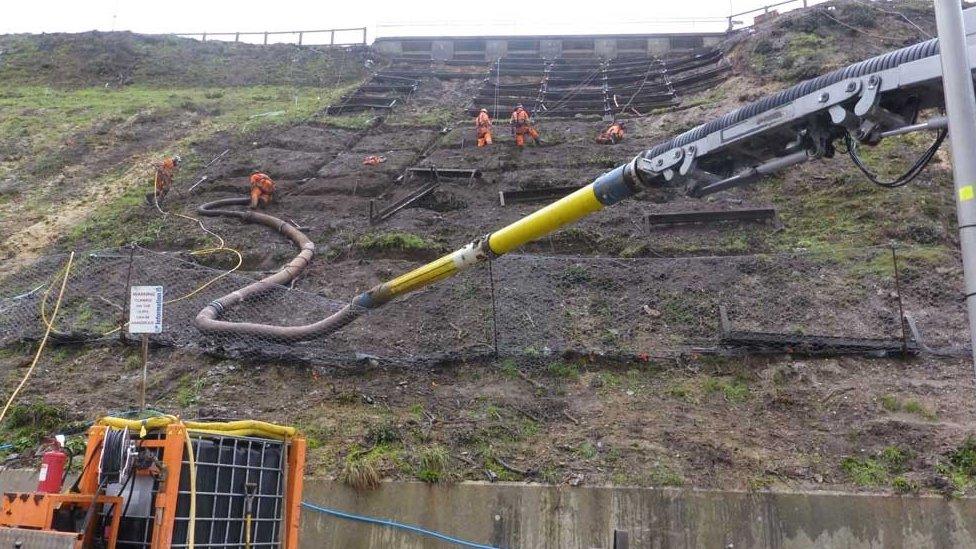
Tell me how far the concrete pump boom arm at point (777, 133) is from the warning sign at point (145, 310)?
11.5 ft

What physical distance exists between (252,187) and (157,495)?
39.5 feet

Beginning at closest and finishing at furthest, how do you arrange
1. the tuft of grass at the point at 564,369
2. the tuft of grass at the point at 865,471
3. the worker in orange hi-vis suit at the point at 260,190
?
the tuft of grass at the point at 865,471 < the tuft of grass at the point at 564,369 < the worker in orange hi-vis suit at the point at 260,190

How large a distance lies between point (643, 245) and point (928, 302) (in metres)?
4.39

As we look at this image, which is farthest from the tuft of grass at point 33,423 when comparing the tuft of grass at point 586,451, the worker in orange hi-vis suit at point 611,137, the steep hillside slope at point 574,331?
the worker in orange hi-vis suit at point 611,137

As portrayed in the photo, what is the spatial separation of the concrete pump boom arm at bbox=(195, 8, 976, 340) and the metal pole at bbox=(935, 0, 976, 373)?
108 centimetres

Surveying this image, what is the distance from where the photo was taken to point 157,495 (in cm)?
388

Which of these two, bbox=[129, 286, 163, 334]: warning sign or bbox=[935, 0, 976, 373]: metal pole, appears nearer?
bbox=[935, 0, 976, 373]: metal pole

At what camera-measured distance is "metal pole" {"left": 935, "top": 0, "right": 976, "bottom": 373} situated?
11.8ft

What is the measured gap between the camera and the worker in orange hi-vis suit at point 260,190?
14711mm

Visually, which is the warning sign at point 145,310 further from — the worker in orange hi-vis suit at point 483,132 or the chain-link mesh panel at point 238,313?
the worker in orange hi-vis suit at point 483,132

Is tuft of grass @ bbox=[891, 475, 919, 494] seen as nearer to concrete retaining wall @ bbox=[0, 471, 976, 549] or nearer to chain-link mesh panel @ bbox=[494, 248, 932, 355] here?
concrete retaining wall @ bbox=[0, 471, 976, 549]

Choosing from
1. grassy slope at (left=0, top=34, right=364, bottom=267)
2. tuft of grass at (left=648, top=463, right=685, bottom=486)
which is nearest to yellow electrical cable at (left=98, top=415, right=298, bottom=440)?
tuft of grass at (left=648, top=463, right=685, bottom=486)

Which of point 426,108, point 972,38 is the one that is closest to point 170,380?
point 972,38

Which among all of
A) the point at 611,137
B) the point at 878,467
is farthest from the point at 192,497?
the point at 611,137
